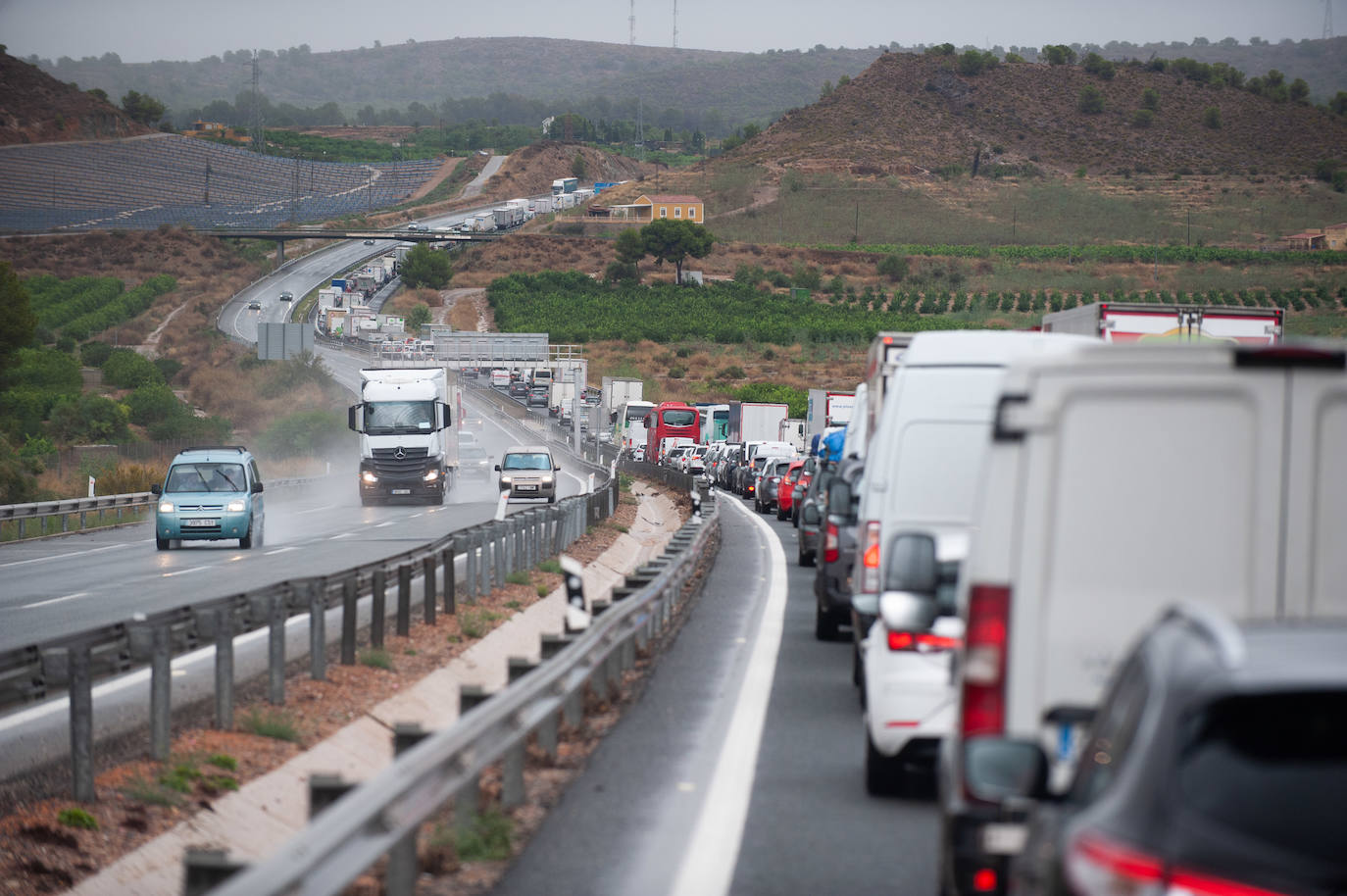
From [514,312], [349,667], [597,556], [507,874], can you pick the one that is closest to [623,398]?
[514,312]

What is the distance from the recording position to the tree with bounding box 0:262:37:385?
62531 mm

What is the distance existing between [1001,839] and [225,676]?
795 centimetres

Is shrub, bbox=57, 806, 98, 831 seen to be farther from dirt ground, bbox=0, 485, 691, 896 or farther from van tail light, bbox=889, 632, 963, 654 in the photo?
van tail light, bbox=889, 632, 963, 654

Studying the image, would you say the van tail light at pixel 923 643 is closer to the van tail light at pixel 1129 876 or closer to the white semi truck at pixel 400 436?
the van tail light at pixel 1129 876

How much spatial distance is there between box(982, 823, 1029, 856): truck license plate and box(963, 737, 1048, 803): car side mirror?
1.30 m

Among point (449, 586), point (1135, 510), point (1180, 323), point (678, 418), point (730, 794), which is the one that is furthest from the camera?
point (678, 418)

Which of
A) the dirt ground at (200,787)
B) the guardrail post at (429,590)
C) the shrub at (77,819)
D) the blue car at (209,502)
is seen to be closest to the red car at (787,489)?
the blue car at (209,502)

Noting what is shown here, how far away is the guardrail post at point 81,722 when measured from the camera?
9625 mm

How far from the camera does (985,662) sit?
4906 mm

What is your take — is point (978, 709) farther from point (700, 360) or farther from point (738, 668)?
point (700, 360)

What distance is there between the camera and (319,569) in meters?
24.8

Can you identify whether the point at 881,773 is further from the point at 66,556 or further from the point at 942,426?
the point at 66,556

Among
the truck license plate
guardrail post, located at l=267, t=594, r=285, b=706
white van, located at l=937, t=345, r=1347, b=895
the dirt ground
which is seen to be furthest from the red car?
white van, located at l=937, t=345, r=1347, b=895

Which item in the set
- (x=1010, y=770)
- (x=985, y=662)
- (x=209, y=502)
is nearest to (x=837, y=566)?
(x=985, y=662)
